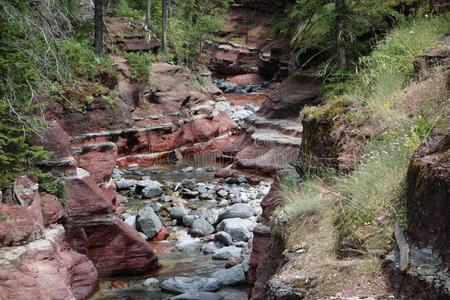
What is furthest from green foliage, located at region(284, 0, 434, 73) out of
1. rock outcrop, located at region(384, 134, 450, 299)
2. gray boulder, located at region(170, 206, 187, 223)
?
rock outcrop, located at region(384, 134, 450, 299)

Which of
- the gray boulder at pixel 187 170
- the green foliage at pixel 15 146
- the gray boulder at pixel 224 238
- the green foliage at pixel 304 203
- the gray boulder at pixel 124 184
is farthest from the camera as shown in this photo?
the gray boulder at pixel 187 170

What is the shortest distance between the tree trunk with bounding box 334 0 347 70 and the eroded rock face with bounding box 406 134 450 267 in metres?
10.9

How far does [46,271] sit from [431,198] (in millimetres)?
4702

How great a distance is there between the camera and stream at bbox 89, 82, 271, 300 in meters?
7.94

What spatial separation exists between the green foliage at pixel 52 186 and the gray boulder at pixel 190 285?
211 cm

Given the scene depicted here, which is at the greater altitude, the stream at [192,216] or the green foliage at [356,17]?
the green foliage at [356,17]

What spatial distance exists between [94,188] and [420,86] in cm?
528

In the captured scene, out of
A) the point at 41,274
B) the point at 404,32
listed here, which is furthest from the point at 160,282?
the point at 404,32

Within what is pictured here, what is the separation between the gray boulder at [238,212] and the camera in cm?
1134

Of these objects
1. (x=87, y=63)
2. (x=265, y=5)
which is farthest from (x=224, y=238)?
(x=265, y=5)

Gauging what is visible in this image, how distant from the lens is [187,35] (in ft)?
92.7

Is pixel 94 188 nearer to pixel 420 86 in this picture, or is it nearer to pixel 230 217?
pixel 230 217

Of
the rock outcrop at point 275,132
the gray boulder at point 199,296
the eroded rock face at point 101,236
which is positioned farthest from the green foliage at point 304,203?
the rock outcrop at point 275,132

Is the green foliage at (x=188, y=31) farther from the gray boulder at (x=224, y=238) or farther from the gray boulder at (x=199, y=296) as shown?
the gray boulder at (x=199, y=296)
